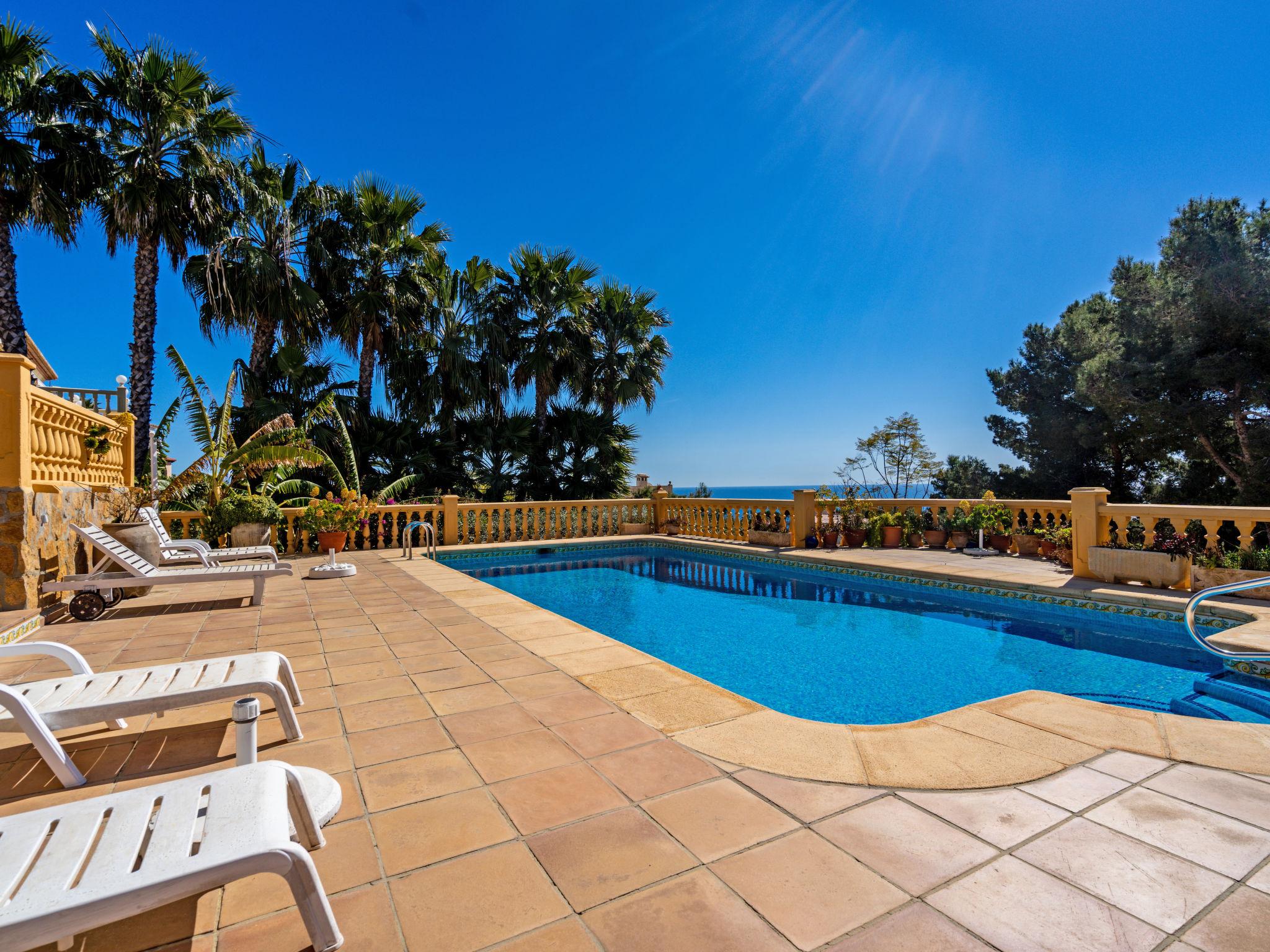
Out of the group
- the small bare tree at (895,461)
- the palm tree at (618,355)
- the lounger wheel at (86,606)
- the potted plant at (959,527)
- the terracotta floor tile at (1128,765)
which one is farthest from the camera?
the small bare tree at (895,461)

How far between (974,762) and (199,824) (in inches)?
126

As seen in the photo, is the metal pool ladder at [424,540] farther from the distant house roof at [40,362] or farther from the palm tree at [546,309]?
the distant house roof at [40,362]

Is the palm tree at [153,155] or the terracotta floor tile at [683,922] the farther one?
the palm tree at [153,155]

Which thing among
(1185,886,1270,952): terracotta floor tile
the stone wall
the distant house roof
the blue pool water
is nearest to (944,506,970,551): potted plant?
the blue pool water

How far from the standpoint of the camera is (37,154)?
12875 mm

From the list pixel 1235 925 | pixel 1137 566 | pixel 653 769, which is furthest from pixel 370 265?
pixel 1235 925

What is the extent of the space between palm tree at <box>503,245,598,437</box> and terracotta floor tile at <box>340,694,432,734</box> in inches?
578

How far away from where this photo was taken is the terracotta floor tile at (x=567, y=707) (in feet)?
11.5

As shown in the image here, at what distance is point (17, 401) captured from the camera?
19.1 feet

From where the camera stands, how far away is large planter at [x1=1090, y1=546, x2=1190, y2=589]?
7555mm

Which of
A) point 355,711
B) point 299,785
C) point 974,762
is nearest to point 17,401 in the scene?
point 355,711

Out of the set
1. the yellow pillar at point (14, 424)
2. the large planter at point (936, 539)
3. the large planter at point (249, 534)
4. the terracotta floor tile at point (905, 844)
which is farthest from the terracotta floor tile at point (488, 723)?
the large planter at point (936, 539)

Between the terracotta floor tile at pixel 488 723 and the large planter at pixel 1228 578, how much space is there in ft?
26.2

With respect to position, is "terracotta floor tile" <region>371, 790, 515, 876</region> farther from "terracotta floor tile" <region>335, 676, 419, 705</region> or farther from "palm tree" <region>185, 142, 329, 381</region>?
"palm tree" <region>185, 142, 329, 381</region>
